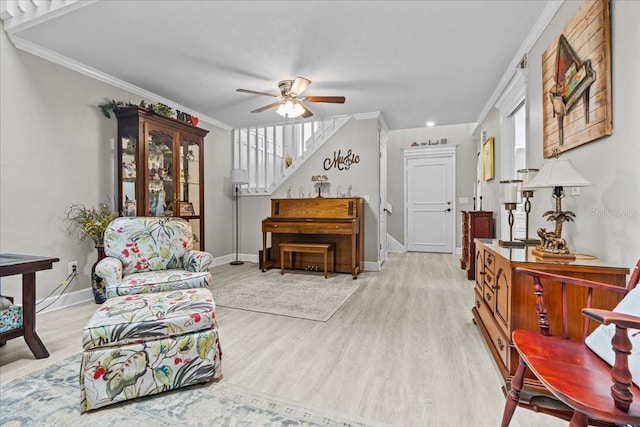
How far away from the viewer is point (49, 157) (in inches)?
114

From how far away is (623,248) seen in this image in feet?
4.87

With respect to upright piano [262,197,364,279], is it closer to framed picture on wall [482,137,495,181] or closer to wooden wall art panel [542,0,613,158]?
framed picture on wall [482,137,495,181]

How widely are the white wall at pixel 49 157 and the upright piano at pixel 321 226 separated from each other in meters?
2.17

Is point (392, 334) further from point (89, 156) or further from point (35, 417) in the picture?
point (89, 156)

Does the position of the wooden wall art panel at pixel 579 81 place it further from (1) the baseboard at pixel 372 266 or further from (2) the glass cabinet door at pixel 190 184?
(2) the glass cabinet door at pixel 190 184

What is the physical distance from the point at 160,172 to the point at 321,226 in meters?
2.15

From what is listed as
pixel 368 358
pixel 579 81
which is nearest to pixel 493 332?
pixel 368 358

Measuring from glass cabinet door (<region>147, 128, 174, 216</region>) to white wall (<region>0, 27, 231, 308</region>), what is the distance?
15.6 inches

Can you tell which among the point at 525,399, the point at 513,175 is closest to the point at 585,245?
the point at 525,399

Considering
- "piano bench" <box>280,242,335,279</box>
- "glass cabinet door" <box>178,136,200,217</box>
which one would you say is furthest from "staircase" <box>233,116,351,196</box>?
"piano bench" <box>280,242,335,279</box>

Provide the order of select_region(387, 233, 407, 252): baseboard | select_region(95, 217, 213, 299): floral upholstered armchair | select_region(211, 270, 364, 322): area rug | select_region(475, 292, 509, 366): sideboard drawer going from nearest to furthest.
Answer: select_region(475, 292, 509, 366): sideboard drawer
select_region(95, 217, 213, 299): floral upholstered armchair
select_region(211, 270, 364, 322): area rug
select_region(387, 233, 407, 252): baseboard

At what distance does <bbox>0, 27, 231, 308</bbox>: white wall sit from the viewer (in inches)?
103

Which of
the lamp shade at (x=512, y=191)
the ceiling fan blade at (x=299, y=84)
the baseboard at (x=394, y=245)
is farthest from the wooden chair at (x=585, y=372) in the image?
the baseboard at (x=394, y=245)

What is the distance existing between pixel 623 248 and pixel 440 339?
4.03 feet
